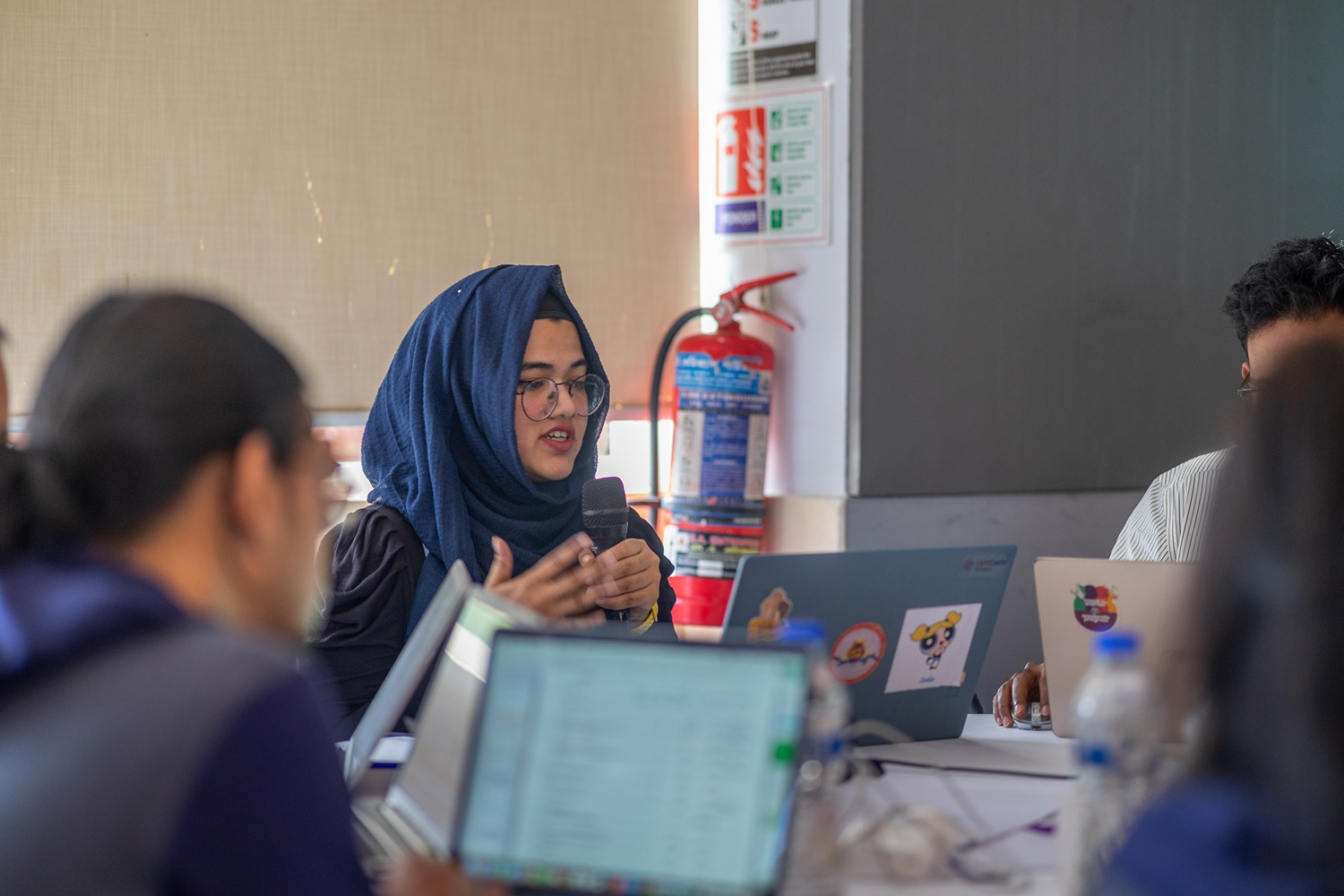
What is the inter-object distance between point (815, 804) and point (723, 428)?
1.70 meters

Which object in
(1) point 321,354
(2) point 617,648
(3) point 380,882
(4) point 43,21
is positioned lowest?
(3) point 380,882

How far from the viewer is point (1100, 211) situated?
311 centimetres

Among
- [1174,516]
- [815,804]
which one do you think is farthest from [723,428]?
[815,804]

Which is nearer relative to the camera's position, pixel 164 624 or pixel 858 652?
pixel 164 624

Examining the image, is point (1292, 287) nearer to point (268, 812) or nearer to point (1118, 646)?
point (1118, 646)

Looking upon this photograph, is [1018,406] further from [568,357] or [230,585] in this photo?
[230,585]

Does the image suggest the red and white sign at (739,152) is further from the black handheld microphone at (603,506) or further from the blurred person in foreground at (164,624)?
the blurred person in foreground at (164,624)

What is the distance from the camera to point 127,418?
970 millimetres

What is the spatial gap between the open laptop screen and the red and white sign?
6.54 feet

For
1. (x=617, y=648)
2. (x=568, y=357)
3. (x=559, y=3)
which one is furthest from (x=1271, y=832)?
(x=559, y=3)

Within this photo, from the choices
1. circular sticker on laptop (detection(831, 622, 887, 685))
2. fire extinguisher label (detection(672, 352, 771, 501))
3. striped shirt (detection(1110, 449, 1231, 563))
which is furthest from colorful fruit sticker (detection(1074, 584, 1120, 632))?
fire extinguisher label (detection(672, 352, 771, 501))

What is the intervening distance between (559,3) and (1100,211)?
4.76ft

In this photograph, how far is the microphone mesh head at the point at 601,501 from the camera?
2.00m

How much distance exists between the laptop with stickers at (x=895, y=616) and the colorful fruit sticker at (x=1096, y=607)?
0.11 meters
